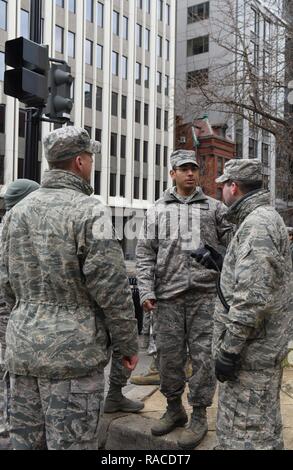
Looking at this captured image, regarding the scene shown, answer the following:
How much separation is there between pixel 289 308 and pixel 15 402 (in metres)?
1.51

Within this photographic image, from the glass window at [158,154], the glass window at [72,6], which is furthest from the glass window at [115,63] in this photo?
the glass window at [158,154]

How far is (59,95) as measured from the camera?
5.86 m

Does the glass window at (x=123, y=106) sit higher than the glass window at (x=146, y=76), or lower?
lower

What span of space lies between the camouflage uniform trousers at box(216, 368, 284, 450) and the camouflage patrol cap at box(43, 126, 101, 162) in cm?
145

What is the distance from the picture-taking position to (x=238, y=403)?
8.74 feet

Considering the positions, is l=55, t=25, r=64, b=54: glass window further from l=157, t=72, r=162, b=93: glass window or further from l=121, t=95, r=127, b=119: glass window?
l=157, t=72, r=162, b=93: glass window

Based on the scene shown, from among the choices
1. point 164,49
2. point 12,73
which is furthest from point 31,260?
point 164,49

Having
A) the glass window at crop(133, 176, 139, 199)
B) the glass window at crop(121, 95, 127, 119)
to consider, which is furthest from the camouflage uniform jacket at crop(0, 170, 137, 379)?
the glass window at crop(133, 176, 139, 199)

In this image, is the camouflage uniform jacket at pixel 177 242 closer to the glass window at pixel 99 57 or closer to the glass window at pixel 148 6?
the glass window at pixel 99 57

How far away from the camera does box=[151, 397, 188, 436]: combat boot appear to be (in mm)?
3708

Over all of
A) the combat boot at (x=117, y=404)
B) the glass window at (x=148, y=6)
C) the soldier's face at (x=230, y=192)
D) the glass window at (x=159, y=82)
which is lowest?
the combat boot at (x=117, y=404)

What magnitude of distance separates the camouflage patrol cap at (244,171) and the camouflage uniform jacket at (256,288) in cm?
10

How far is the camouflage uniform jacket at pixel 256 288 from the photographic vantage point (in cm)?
257
